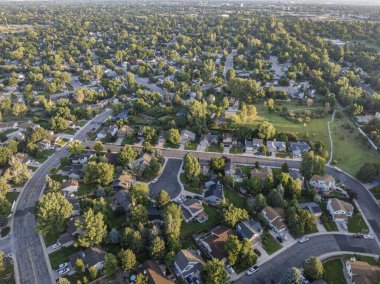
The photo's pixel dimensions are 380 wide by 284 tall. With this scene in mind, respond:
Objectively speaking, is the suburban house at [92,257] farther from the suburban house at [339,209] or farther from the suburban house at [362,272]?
the suburban house at [339,209]

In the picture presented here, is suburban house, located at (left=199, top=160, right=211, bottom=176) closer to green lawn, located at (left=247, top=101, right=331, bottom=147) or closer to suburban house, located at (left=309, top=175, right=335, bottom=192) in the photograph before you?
suburban house, located at (left=309, top=175, right=335, bottom=192)

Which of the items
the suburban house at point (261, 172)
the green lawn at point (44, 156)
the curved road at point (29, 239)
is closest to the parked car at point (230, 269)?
the suburban house at point (261, 172)

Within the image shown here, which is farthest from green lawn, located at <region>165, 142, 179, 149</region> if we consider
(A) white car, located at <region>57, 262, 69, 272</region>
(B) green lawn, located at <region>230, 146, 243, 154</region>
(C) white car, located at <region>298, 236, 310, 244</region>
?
(A) white car, located at <region>57, 262, 69, 272</region>

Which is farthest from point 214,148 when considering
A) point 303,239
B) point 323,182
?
point 303,239

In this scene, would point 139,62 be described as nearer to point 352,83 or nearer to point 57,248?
point 352,83

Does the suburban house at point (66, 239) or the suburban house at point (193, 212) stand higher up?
the suburban house at point (193, 212)

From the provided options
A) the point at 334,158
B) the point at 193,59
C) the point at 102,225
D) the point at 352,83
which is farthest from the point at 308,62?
the point at 102,225

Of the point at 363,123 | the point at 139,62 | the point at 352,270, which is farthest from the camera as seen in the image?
the point at 139,62
